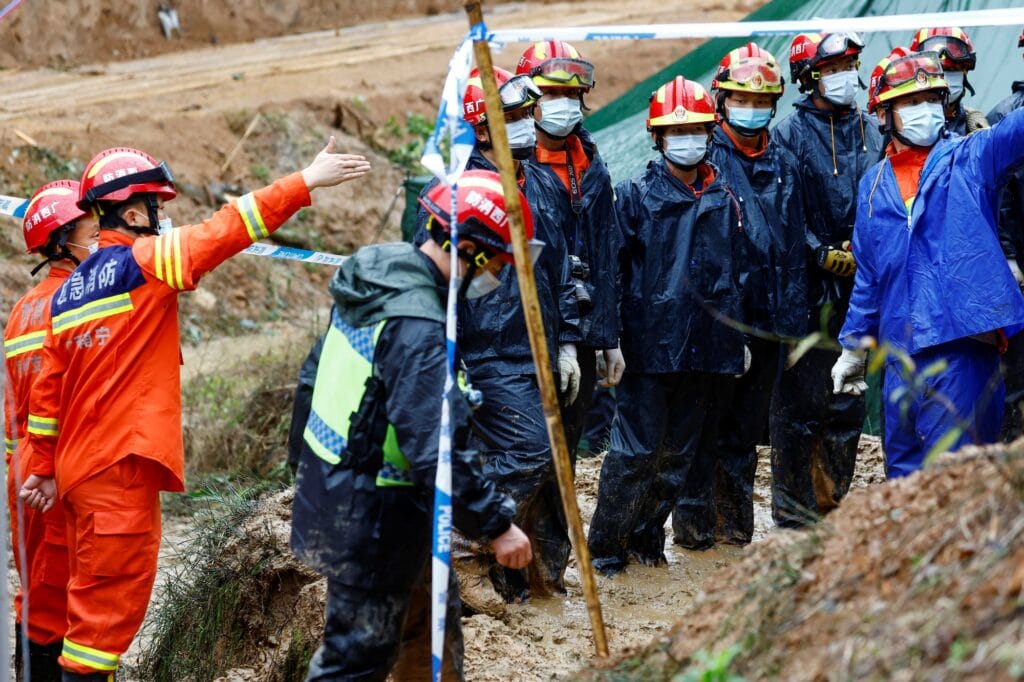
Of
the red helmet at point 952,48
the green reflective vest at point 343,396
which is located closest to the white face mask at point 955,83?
the red helmet at point 952,48

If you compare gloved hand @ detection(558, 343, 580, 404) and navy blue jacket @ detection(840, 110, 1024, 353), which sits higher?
navy blue jacket @ detection(840, 110, 1024, 353)

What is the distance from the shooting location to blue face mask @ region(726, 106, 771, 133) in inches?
264

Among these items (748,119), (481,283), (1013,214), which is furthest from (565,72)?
(481,283)

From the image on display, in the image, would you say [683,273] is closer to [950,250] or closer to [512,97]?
[512,97]

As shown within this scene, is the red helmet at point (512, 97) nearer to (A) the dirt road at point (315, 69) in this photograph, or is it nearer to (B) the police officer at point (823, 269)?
(B) the police officer at point (823, 269)

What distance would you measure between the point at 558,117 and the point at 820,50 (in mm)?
1645

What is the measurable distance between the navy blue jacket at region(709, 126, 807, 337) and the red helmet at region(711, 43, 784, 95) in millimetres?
243

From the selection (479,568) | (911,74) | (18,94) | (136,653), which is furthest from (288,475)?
(18,94)

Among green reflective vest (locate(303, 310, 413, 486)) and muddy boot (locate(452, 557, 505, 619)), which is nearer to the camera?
green reflective vest (locate(303, 310, 413, 486))

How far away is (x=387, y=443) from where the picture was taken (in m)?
4.14

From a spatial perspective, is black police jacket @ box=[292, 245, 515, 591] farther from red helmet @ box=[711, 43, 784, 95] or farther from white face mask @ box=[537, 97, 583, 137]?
red helmet @ box=[711, 43, 784, 95]

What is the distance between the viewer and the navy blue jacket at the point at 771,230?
647 centimetres

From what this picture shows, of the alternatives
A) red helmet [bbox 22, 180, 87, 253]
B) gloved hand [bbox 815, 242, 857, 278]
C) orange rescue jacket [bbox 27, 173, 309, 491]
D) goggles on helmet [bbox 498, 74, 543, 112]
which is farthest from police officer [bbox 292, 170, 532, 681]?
gloved hand [bbox 815, 242, 857, 278]

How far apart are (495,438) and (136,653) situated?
92.1 inches
